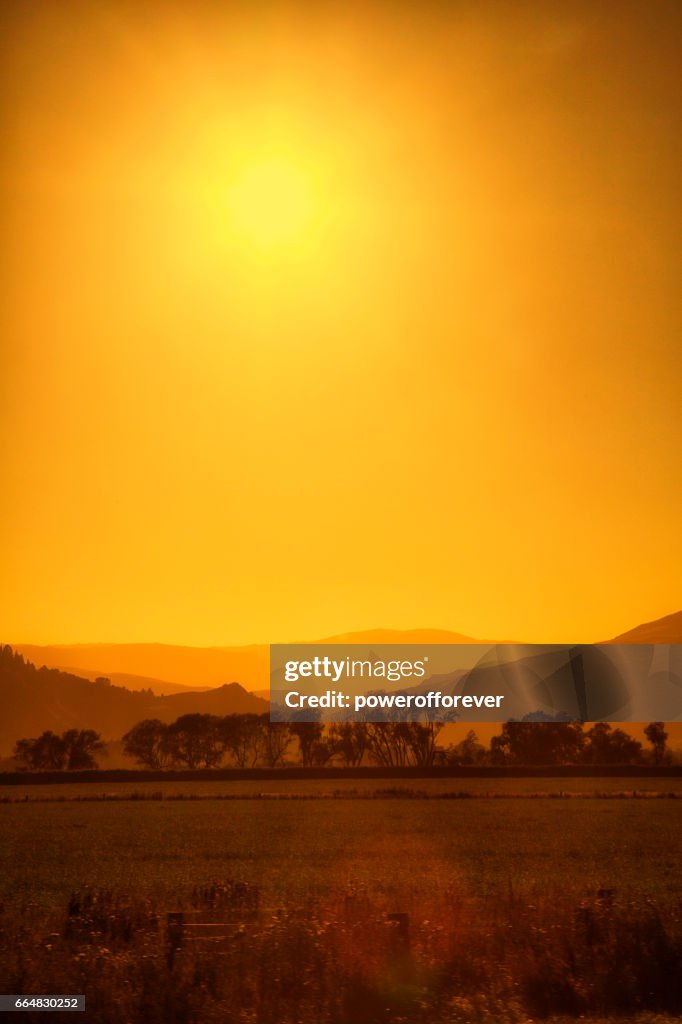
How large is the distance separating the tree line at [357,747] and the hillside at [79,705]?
94cm

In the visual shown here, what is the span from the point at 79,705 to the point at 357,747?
938 inches

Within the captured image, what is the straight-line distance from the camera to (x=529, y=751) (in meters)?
53.0

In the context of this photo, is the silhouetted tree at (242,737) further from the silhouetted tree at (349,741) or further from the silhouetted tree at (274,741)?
the silhouetted tree at (349,741)

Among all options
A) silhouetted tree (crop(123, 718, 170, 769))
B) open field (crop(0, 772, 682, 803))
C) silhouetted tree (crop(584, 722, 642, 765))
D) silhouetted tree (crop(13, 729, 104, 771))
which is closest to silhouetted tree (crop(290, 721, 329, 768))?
open field (crop(0, 772, 682, 803))

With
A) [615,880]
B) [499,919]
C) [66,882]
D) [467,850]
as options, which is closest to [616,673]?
[467,850]

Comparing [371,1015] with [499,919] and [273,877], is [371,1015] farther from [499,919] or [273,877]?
[273,877]

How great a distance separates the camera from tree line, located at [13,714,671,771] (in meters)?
53.4

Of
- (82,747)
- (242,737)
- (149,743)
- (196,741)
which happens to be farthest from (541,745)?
(82,747)

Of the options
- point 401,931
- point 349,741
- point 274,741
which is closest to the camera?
point 401,931

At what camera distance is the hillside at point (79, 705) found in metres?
57.3

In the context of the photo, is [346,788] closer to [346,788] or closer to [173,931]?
[346,788]

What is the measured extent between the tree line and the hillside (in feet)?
3.09

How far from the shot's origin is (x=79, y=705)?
68.9m

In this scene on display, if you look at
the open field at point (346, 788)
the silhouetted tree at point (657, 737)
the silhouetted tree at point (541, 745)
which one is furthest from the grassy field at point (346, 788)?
the silhouetted tree at point (657, 737)
